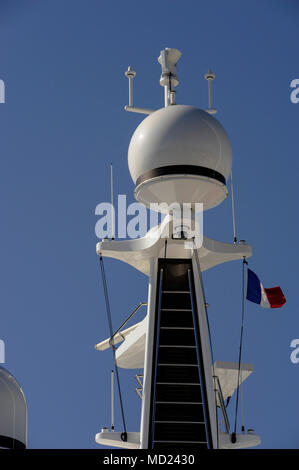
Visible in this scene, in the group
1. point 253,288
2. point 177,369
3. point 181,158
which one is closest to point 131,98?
point 181,158

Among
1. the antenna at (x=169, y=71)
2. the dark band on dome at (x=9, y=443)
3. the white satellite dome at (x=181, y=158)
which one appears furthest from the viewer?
the antenna at (x=169, y=71)

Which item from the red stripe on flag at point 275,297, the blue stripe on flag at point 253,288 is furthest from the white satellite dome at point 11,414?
the red stripe on flag at point 275,297

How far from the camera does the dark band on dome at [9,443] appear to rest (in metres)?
11.8

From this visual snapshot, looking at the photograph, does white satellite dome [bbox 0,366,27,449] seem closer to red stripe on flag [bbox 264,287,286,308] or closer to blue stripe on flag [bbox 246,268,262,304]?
blue stripe on flag [bbox 246,268,262,304]

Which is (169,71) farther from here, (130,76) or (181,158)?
(181,158)

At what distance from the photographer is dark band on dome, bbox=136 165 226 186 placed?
2108cm

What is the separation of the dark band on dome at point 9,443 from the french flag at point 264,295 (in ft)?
40.1

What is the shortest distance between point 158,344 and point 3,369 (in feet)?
33.0

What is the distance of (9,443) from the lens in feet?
38.9

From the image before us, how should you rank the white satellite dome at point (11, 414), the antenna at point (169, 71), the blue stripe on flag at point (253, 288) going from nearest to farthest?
1. the white satellite dome at point (11, 414)
2. the blue stripe on flag at point (253, 288)
3. the antenna at point (169, 71)

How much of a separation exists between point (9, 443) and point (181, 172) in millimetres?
10357

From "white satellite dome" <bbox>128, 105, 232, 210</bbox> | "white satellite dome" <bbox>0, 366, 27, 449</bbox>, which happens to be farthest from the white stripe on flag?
"white satellite dome" <bbox>0, 366, 27, 449</bbox>

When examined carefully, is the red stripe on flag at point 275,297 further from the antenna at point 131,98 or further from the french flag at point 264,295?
the antenna at point 131,98
